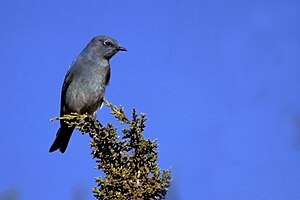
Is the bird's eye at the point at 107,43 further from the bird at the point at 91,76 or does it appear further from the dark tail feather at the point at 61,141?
the dark tail feather at the point at 61,141

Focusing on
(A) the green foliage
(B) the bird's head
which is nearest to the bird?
(B) the bird's head

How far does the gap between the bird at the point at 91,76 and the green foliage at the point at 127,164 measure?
132 inches

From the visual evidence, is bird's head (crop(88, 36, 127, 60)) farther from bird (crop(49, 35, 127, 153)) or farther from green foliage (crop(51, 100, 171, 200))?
green foliage (crop(51, 100, 171, 200))

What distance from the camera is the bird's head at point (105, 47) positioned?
832cm

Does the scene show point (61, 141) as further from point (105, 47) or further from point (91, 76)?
point (105, 47)

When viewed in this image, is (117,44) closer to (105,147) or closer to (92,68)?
(92,68)

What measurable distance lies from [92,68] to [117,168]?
13.2 feet

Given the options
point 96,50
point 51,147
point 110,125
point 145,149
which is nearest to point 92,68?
point 96,50

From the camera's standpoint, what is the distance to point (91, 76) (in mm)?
8352

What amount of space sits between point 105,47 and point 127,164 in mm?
4055

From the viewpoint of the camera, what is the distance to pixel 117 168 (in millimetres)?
4543

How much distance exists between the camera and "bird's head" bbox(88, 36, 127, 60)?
8.32 metres

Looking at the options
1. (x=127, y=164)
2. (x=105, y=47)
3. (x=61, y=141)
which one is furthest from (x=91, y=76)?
(x=127, y=164)

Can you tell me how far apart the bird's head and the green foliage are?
11.2ft
